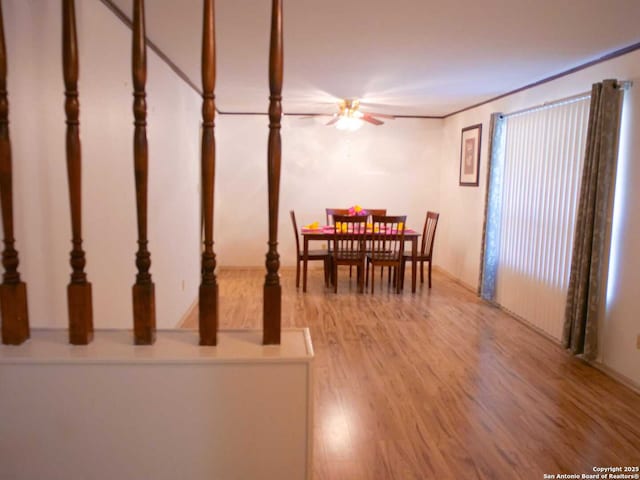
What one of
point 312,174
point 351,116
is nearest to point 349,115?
point 351,116

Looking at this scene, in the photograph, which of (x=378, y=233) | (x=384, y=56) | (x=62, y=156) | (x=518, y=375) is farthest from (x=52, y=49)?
(x=378, y=233)

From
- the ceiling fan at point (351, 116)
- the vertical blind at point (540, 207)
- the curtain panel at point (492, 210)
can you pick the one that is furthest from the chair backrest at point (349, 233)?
the vertical blind at point (540, 207)

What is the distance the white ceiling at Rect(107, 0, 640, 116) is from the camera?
260 centimetres

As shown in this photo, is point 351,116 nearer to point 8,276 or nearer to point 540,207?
point 540,207

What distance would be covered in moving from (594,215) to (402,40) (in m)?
1.85

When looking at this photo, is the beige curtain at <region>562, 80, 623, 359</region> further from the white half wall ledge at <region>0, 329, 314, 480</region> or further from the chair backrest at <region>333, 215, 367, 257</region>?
the white half wall ledge at <region>0, 329, 314, 480</region>

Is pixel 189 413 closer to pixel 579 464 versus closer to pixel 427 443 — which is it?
pixel 427 443

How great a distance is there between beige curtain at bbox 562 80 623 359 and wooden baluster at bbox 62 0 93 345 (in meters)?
3.39

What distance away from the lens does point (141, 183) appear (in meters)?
1.20

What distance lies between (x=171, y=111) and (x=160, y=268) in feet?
4.46

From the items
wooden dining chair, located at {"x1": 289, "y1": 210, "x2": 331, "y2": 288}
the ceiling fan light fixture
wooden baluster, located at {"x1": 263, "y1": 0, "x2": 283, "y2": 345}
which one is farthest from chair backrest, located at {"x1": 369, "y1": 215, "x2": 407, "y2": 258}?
wooden baluster, located at {"x1": 263, "y1": 0, "x2": 283, "y2": 345}

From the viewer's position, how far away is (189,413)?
3.83 ft

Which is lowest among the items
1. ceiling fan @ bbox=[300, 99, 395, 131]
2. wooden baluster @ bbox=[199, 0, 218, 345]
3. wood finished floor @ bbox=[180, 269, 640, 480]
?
wood finished floor @ bbox=[180, 269, 640, 480]

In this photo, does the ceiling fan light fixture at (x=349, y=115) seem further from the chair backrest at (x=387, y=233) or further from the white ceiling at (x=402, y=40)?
the chair backrest at (x=387, y=233)
